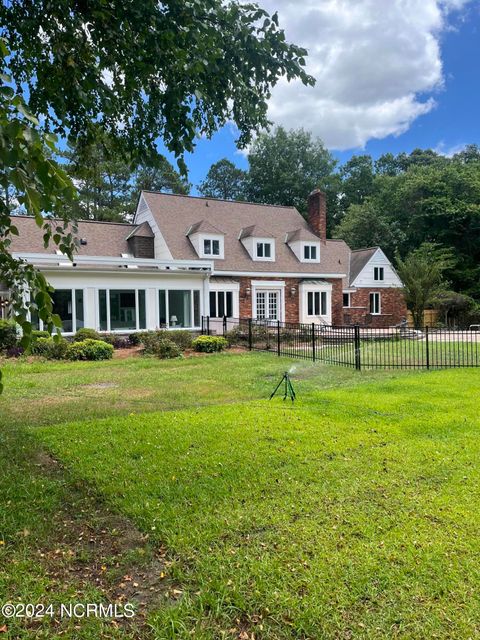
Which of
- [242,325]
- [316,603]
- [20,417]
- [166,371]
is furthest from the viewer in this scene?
[242,325]

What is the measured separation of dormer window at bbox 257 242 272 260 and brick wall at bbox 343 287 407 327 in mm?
7398

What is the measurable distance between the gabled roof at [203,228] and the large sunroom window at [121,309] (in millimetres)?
5623

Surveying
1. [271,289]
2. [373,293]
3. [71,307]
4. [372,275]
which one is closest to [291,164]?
[372,275]

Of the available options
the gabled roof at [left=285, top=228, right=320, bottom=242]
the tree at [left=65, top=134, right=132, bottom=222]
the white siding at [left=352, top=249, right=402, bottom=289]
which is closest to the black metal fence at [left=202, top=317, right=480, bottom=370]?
the white siding at [left=352, top=249, right=402, bottom=289]

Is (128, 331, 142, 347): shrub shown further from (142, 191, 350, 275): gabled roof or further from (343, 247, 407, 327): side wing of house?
(343, 247, 407, 327): side wing of house

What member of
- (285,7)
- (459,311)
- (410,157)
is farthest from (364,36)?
(410,157)

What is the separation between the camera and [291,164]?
49.9m

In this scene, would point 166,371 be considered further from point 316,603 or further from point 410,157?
point 410,157

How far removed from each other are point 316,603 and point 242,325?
16.7 metres

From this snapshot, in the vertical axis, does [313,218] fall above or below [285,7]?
above

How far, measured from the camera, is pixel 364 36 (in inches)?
362

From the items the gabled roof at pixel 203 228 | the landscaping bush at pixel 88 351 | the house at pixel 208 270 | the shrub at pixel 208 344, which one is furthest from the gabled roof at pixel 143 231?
the landscaping bush at pixel 88 351

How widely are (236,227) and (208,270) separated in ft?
20.9

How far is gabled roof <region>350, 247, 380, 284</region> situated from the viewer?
96.8 feet
